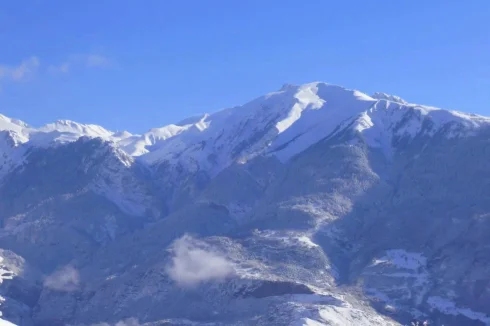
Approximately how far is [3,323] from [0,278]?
2.18 m

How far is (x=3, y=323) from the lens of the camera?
1809 inches

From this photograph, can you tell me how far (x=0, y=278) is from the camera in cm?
4569
